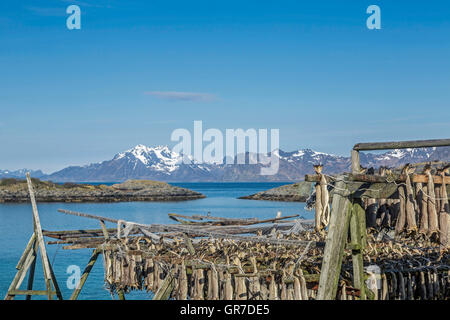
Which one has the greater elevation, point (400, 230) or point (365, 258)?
point (400, 230)

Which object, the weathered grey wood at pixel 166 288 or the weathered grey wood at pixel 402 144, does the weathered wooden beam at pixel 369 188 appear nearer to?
the weathered grey wood at pixel 402 144

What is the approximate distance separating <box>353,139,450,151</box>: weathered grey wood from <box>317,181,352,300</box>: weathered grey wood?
0.87 metres

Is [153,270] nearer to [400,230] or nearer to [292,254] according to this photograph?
[292,254]

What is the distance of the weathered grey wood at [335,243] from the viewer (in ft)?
24.3

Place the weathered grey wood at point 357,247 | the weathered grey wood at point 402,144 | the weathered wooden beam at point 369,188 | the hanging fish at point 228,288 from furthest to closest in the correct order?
the hanging fish at point 228,288 < the weathered grey wood at point 357,247 < the weathered grey wood at point 402,144 < the weathered wooden beam at point 369,188

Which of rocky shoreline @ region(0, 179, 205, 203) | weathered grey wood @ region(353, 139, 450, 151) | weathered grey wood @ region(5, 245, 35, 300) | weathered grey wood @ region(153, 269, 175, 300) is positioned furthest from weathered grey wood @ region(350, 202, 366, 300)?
rocky shoreline @ region(0, 179, 205, 203)

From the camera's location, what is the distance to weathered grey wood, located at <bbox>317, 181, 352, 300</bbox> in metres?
7.40

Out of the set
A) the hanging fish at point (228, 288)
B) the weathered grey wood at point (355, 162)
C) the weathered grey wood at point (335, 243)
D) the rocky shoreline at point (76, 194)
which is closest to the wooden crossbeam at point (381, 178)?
the weathered grey wood at point (335, 243)

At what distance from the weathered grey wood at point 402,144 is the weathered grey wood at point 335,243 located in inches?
34.2

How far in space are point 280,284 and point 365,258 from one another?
231 cm
